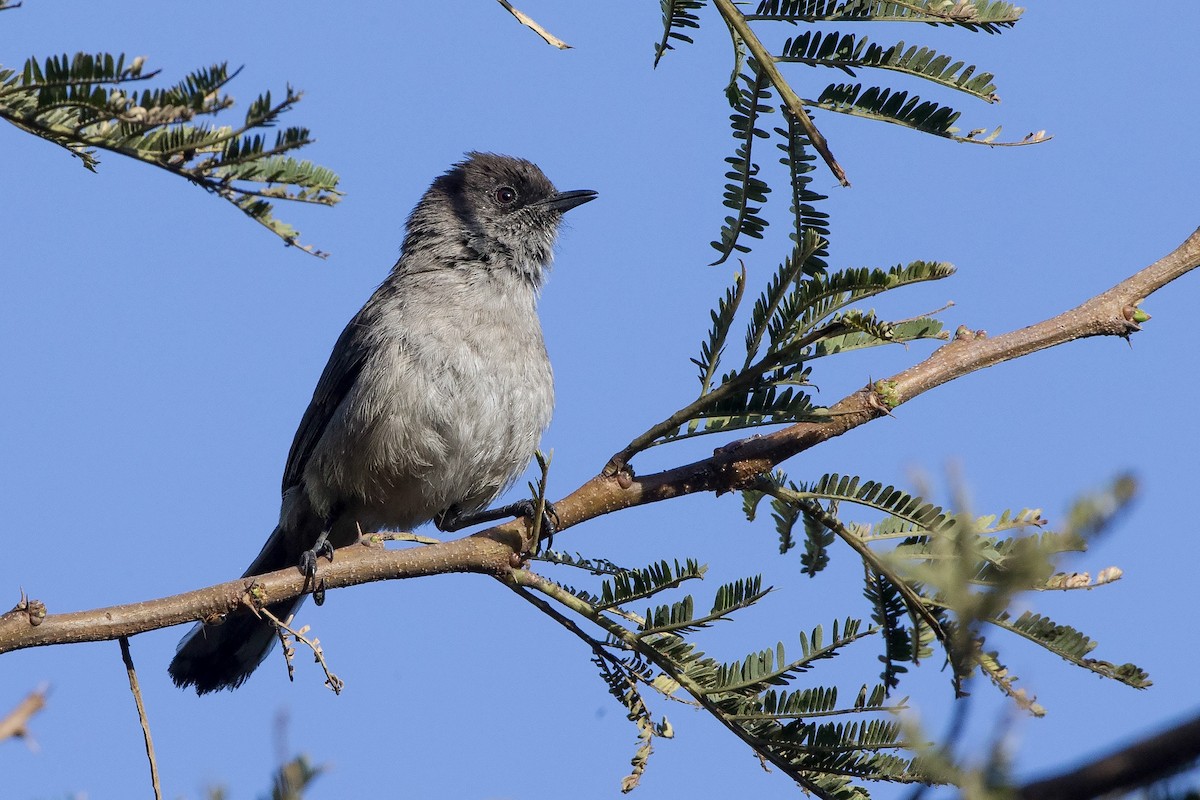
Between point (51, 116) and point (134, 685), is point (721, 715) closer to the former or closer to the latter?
point (134, 685)

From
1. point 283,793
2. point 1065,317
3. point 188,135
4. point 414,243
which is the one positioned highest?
point 414,243

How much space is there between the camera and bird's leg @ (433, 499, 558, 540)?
13.8 ft

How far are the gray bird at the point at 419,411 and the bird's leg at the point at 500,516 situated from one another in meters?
0.02

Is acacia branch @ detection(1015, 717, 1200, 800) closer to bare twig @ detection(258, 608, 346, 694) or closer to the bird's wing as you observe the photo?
bare twig @ detection(258, 608, 346, 694)

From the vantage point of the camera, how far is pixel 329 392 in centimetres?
721

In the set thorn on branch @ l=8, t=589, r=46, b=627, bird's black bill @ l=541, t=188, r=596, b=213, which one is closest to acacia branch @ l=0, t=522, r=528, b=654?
thorn on branch @ l=8, t=589, r=46, b=627

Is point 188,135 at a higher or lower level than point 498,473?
lower

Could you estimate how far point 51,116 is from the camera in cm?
263

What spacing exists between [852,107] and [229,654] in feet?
14.7

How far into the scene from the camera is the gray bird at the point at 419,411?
6.52 m

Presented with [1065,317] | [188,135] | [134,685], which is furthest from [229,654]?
[1065,317]

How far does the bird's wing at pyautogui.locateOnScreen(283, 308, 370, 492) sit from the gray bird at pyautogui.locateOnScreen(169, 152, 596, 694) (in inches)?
0.5

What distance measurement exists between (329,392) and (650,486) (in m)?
3.81

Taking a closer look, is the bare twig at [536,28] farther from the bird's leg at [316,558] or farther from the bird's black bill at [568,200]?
the bird's black bill at [568,200]
